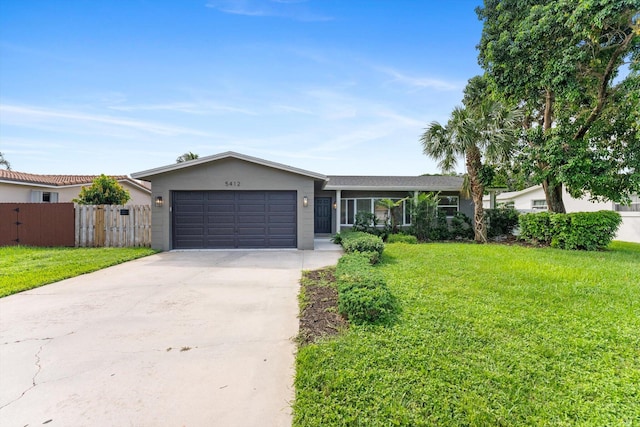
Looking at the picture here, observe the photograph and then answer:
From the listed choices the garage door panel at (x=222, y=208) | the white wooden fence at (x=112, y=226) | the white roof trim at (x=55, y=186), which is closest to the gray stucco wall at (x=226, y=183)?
the garage door panel at (x=222, y=208)

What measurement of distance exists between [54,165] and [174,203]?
19445 mm

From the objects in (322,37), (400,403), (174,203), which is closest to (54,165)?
(174,203)

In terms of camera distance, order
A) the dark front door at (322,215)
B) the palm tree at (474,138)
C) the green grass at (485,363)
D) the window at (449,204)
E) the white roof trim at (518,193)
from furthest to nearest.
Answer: the white roof trim at (518,193), the dark front door at (322,215), the window at (449,204), the palm tree at (474,138), the green grass at (485,363)

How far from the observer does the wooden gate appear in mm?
10570

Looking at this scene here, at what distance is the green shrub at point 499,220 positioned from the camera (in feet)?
44.0

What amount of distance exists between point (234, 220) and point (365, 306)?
8.02 meters

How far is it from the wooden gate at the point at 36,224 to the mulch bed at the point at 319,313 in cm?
1039

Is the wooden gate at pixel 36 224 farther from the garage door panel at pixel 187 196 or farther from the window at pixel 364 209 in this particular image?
the window at pixel 364 209

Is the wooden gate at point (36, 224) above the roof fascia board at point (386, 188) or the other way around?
the other way around

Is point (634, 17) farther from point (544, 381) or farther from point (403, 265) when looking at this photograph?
point (544, 381)

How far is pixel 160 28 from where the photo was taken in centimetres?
975

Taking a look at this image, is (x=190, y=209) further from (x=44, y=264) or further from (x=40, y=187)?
(x=40, y=187)

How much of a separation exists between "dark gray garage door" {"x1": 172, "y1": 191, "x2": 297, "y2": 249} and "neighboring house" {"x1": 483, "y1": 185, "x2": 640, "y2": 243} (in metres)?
12.5

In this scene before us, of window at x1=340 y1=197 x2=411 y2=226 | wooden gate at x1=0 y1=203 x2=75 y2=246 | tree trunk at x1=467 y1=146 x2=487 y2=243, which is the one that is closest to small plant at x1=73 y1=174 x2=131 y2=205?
wooden gate at x1=0 y1=203 x2=75 y2=246
